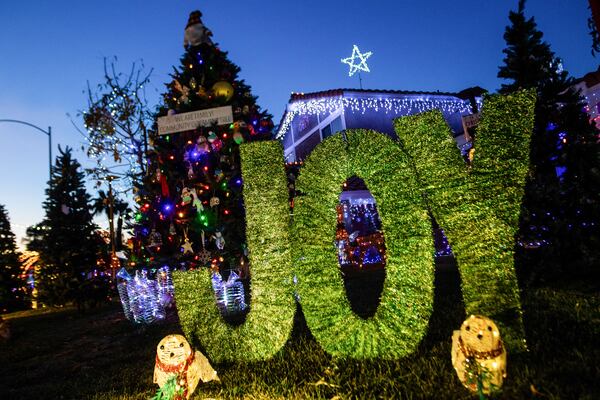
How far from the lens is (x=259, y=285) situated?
4004mm

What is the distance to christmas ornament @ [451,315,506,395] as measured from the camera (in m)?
2.56

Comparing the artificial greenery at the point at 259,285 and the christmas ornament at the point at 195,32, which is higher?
the christmas ornament at the point at 195,32

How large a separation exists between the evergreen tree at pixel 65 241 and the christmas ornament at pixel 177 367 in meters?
11.7

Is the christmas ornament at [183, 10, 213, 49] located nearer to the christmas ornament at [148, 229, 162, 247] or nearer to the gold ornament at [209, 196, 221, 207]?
the gold ornament at [209, 196, 221, 207]

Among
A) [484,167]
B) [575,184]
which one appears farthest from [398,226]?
[575,184]

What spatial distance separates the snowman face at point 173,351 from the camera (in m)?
3.15

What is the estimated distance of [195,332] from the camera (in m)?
4.10

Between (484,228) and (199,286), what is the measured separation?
3.12m

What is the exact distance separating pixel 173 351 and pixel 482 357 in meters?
2.55

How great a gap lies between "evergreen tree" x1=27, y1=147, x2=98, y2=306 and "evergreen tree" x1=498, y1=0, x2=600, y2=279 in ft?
45.3

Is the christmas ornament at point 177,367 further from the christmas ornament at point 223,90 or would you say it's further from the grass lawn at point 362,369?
the christmas ornament at point 223,90

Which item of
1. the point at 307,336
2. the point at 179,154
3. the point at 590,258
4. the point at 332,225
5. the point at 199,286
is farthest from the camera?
the point at 179,154

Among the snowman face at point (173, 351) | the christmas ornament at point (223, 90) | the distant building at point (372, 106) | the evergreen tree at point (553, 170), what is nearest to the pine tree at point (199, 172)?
the christmas ornament at point (223, 90)

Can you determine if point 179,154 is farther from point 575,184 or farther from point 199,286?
point 575,184
